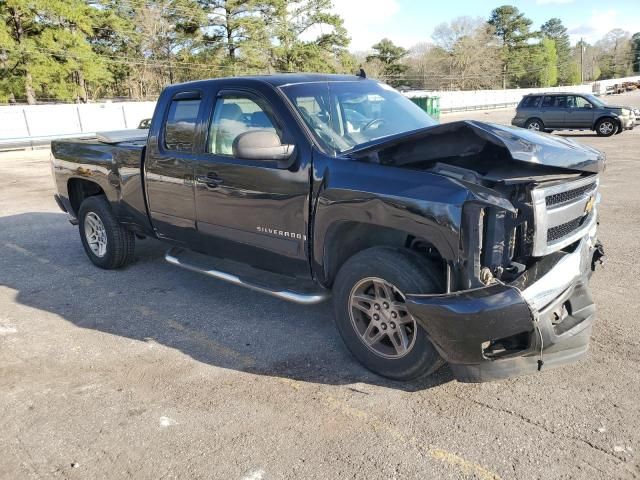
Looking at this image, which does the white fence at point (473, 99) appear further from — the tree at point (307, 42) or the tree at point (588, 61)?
the tree at point (588, 61)

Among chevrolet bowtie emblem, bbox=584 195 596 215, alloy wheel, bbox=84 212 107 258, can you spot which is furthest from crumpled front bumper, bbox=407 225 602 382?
alloy wheel, bbox=84 212 107 258

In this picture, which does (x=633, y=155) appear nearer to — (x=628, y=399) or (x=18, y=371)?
(x=628, y=399)

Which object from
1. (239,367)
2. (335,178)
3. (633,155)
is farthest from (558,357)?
(633,155)

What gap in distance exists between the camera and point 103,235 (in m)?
6.03

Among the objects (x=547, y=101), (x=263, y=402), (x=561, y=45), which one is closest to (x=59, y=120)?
(x=547, y=101)

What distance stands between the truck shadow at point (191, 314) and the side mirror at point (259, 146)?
4.71 feet

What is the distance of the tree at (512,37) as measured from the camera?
95.3 m

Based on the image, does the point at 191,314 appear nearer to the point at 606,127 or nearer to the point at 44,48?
the point at 606,127

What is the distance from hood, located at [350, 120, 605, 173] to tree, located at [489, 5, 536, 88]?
99566 mm

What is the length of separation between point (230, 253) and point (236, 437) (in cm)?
180

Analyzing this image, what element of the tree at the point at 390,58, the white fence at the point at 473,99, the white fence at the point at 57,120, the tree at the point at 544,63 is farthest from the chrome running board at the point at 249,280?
the tree at the point at 544,63

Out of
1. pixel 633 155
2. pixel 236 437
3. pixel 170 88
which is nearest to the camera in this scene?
pixel 236 437

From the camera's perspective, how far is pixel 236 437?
304 centimetres

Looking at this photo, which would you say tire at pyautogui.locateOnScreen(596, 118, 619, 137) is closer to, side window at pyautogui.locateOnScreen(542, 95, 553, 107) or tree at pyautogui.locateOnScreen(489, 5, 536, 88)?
side window at pyautogui.locateOnScreen(542, 95, 553, 107)
